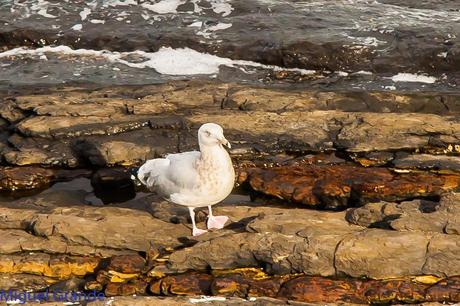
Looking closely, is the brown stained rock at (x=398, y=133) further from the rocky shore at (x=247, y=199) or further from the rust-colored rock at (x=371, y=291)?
the rust-colored rock at (x=371, y=291)

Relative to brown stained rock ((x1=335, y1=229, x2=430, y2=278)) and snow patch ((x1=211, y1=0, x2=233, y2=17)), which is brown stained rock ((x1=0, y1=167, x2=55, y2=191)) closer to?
brown stained rock ((x1=335, y1=229, x2=430, y2=278))

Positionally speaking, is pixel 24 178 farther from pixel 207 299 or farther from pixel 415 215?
pixel 415 215

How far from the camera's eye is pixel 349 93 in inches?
565

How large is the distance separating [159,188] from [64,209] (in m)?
1.34

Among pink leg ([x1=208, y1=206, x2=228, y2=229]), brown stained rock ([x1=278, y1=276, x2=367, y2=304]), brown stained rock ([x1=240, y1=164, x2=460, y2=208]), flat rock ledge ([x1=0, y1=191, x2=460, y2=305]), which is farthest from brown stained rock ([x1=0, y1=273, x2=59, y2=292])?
brown stained rock ([x1=240, y1=164, x2=460, y2=208])

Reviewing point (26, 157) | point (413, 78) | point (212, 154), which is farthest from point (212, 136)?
point (413, 78)

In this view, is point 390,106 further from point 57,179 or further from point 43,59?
point 43,59


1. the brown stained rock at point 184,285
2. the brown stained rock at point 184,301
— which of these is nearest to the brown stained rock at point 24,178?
the brown stained rock at point 184,285

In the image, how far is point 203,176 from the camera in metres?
9.43

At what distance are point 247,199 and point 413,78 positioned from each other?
7.87m

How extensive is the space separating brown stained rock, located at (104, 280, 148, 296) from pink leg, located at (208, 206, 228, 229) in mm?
1235

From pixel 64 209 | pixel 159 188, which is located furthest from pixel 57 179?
pixel 159 188

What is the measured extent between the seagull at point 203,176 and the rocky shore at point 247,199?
37cm

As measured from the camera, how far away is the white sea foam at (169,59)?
19.1 m
